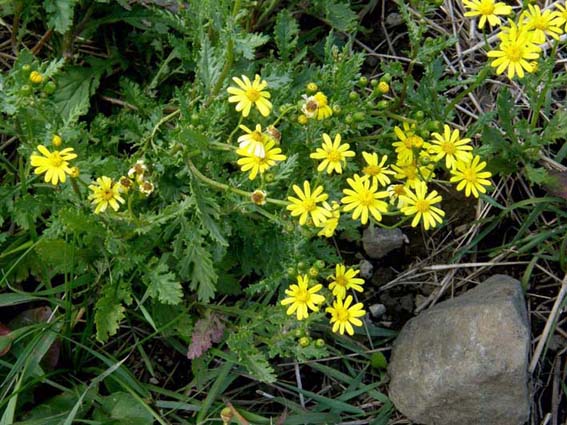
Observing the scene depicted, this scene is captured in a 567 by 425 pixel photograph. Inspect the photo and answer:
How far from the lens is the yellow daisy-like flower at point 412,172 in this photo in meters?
3.24

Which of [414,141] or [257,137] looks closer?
[257,137]

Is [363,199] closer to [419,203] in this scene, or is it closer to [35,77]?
[419,203]

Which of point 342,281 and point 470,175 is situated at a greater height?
point 470,175

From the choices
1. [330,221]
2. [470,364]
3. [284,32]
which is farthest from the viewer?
[284,32]

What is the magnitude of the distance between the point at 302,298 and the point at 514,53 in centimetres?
140

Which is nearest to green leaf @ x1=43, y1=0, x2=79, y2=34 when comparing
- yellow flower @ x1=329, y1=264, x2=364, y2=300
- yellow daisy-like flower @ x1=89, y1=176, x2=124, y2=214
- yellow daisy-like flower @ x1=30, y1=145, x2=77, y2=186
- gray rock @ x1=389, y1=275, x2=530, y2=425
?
yellow daisy-like flower @ x1=30, y1=145, x2=77, y2=186

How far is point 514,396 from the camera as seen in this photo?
10.9 ft

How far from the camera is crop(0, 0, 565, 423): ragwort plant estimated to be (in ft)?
9.77

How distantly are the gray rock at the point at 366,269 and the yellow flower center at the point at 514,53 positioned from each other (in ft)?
4.50

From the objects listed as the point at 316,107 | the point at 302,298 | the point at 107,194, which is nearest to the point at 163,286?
the point at 107,194

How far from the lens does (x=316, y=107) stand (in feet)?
9.47

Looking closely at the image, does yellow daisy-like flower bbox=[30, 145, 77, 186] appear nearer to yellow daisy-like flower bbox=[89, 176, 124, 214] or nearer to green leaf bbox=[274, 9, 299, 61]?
yellow daisy-like flower bbox=[89, 176, 124, 214]

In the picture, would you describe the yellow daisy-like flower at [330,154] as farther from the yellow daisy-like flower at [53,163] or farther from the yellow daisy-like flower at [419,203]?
the yellow daisy-like flower at [53,163]

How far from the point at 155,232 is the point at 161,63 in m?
1.18
